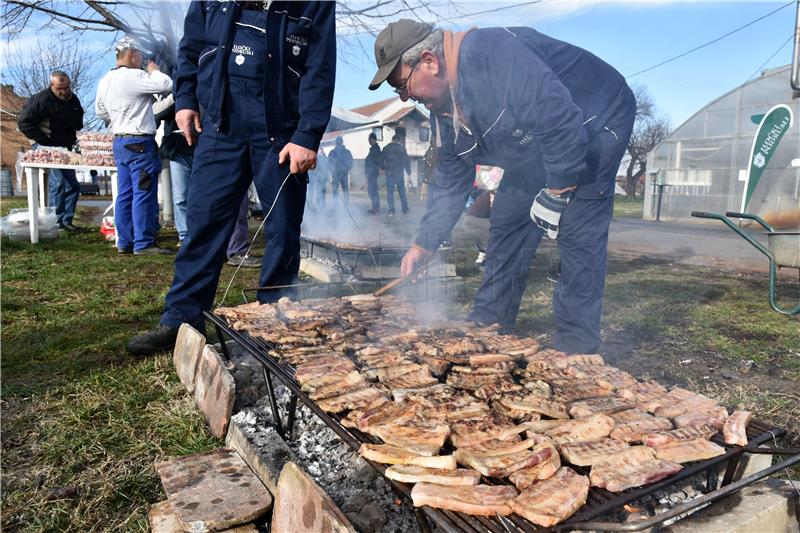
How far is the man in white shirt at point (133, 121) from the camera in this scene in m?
7.46

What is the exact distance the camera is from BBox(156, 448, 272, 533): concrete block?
214cm

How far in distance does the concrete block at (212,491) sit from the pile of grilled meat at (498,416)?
0.53 metres

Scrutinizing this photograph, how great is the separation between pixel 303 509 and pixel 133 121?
7.18m

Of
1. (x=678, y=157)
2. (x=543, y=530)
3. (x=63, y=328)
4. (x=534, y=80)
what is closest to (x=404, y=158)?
(x=678, y=157)

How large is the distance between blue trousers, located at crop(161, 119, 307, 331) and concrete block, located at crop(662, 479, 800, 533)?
3077mm

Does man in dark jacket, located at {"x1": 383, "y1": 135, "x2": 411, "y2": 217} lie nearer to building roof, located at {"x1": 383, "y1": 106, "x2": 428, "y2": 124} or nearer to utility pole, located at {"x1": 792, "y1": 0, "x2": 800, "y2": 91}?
utility pole, located at {"x1": 792, "y1": 0, "x2": 800, "y2": 91}

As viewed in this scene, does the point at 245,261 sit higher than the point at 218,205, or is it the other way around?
the point at 218,205

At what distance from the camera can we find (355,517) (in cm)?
210

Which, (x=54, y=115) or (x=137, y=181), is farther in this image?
(x=54, y=115)

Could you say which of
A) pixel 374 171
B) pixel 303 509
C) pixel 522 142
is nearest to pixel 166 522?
pixel 303 509

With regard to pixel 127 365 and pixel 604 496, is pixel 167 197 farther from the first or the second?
pixel 604 496

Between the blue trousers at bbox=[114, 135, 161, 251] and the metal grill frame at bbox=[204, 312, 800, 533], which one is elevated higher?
the blue trousers at bbox=[114, 135, 161, 251]

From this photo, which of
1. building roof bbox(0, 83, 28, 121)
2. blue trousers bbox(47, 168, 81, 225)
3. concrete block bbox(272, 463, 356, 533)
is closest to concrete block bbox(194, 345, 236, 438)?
concrete block bbox(272, 463, 356, 533)

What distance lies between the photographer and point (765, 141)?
1639 cm
